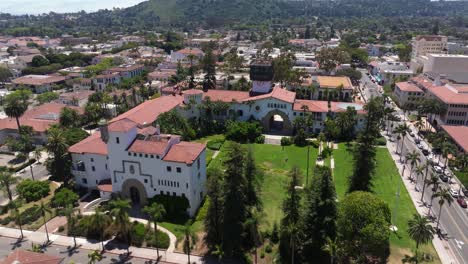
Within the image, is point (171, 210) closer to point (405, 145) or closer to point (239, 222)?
point (239, 222)

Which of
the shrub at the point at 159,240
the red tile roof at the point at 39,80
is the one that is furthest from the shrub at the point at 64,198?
the red tile roof at the point at 39,80

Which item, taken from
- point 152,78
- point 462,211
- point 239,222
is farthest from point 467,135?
point 152,78

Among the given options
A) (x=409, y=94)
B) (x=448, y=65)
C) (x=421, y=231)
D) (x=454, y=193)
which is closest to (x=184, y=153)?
(x=421, y=231)

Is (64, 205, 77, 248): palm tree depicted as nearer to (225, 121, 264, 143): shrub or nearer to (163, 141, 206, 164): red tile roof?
(163, 141, 206, 164): red tile roof

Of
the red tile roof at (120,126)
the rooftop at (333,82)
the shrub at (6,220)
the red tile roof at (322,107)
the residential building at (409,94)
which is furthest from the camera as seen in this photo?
the rooftop at (333,82)

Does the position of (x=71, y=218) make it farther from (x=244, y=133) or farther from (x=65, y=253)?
(x=244, y=133)

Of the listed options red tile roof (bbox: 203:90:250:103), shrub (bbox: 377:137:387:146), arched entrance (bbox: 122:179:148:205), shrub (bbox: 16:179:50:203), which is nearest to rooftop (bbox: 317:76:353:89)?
Answer: red tile roof (bbox: 203:90:250:103)

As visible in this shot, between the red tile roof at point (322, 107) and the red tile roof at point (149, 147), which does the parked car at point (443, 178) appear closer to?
the red tile roof at point (322, 107)

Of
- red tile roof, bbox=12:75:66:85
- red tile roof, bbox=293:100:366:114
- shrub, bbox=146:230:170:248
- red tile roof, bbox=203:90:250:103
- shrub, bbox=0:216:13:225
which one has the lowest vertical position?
shrub, bbox=146:230:170:248
